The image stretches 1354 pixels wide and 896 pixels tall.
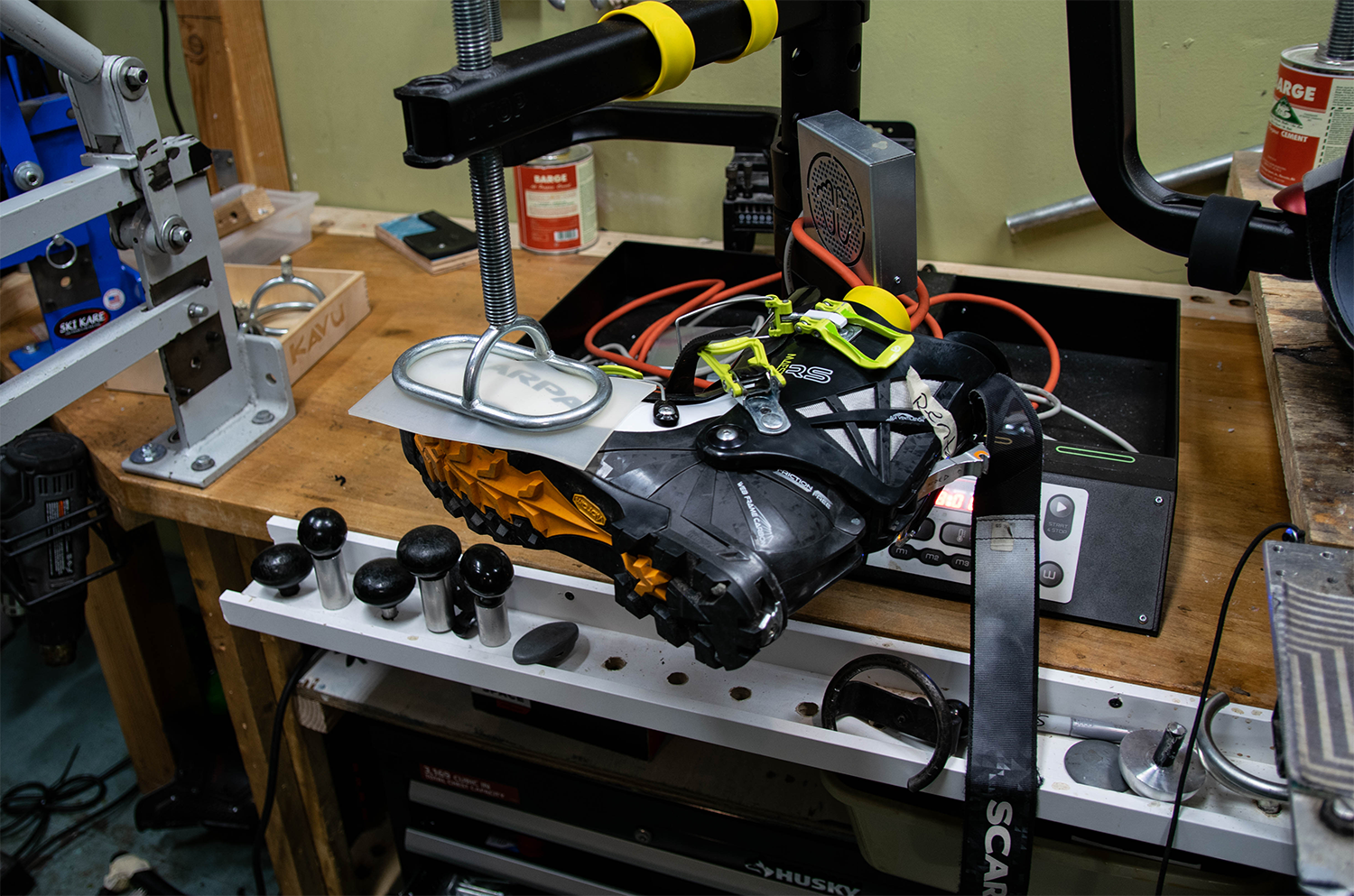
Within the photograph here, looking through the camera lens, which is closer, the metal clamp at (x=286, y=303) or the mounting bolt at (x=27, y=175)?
the mounting bolt at (x=27, y=175)

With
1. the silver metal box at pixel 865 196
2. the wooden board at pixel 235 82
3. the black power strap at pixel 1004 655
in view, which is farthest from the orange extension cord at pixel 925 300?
the wooden board at pixel 235 82

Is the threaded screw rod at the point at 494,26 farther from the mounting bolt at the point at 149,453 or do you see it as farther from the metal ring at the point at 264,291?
the mounting bolt at the point at 149,453

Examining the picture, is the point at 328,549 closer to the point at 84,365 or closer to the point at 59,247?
the point at 84,365

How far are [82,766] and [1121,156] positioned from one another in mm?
1628

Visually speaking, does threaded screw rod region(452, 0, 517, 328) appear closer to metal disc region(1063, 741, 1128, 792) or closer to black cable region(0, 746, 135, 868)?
metal disc region(1063, 741, 1128, 792)

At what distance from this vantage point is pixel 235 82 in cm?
130

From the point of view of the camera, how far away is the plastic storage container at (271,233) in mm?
1231

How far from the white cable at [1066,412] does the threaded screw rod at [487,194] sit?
1.57ft

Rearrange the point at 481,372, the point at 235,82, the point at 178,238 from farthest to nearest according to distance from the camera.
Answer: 1. the point at 235,82
2. the point at 178,238
3. the point at 481,372

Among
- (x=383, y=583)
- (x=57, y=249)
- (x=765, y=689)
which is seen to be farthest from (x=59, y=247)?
(x=765, y=689)

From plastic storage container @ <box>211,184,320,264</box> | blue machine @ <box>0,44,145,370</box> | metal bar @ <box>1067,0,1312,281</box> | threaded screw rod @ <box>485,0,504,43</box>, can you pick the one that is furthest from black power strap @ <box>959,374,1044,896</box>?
plastic storage container @ <box>211,184,320,264</box>

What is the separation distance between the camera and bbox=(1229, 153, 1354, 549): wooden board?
0.61m

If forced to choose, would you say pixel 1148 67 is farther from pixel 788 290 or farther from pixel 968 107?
pixel 788 290

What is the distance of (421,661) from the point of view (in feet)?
2.38
